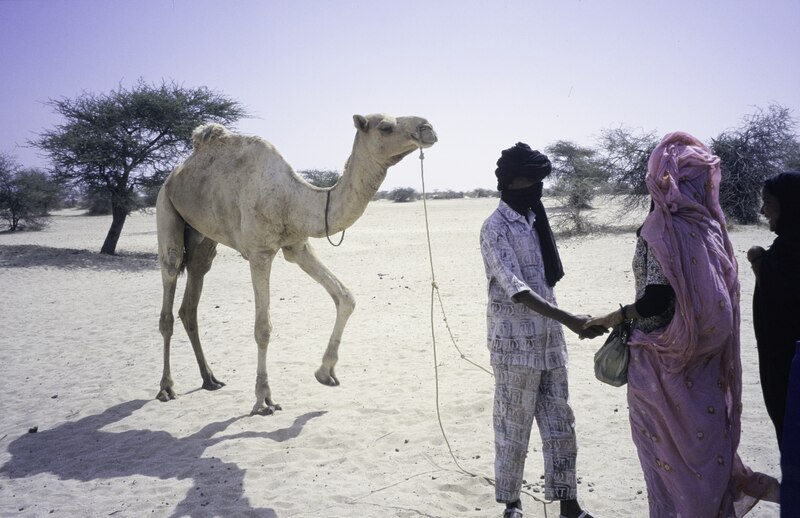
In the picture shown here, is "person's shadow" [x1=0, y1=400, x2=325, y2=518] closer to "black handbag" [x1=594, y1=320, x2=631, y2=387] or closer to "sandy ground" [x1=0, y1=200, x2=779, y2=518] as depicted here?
"sandy ground" [x1=0, y1=200, x2=779, y2=518]

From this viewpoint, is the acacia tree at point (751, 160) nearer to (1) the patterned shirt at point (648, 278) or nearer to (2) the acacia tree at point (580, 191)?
(2) the acacia tree at point (580, 191)

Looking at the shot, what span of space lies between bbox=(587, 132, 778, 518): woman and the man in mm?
468

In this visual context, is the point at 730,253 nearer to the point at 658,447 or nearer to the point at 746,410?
the point at 658,447

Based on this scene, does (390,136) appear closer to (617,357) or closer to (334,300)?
(334,300)

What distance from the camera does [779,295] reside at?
8.75 ft

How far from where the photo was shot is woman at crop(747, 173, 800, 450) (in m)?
2.64

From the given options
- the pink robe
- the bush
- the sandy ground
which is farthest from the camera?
the bush

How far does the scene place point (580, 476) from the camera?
12.8 ft

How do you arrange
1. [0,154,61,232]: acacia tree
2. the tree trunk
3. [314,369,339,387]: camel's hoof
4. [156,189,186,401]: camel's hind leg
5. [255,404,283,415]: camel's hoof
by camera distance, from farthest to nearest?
[0,154,61,232]: acacia tree < the tree trunk < [156,189,186,401]: camel's hind leg < [314,369,339,387]: camel's hoof < [255,404,283,415]: camel's hoof

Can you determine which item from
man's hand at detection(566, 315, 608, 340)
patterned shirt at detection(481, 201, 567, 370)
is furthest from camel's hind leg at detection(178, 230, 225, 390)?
man's hand at detection(566, 315, 608, 340)

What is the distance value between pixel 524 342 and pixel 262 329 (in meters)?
3.22

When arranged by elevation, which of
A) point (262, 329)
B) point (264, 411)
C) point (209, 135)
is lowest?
point (264, 411)

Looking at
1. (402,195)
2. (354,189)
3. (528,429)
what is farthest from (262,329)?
(402,195)

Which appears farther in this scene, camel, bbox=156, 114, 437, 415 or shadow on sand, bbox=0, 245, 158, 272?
shadow on sand, bbox=0, 245, 158, 272
